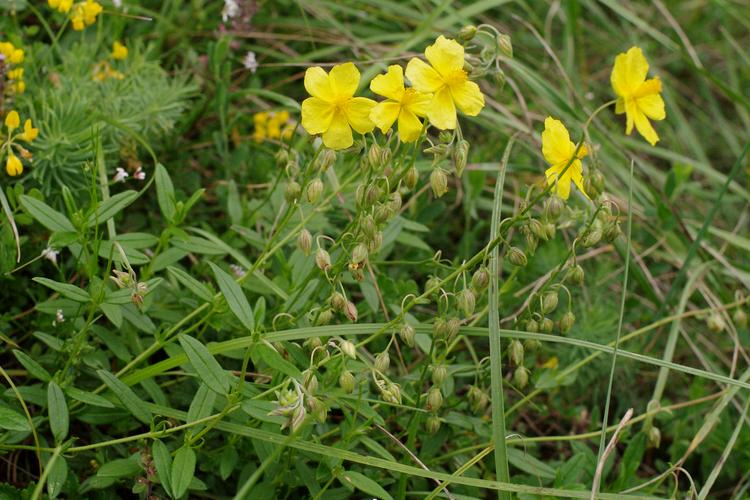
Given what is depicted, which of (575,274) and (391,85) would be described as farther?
(575,274)

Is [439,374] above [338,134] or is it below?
below

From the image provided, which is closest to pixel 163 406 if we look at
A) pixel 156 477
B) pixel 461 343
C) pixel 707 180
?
pixel 156 477

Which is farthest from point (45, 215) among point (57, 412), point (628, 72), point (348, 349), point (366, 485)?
point (628, 72)

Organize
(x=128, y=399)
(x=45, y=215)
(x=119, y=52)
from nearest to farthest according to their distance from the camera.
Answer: (x=128, y=399) < (x=45, y=215) < (x=119, y=52)

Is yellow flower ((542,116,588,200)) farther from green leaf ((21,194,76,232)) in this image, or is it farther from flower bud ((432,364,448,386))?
green leaf ((21,194,76,232))

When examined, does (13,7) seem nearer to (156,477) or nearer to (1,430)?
(1,430)

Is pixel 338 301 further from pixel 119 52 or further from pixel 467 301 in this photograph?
pixel 119 52

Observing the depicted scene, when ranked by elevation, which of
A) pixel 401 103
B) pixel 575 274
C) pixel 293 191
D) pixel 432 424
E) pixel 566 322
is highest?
pixel 401 103

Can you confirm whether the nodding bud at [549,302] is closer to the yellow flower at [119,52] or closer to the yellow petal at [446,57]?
the yellow petal at [446,57]
